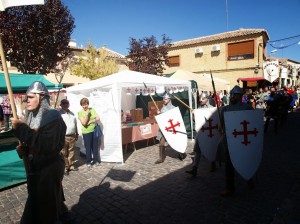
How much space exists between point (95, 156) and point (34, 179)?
11.9 ft

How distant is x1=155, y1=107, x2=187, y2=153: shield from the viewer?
5605mm

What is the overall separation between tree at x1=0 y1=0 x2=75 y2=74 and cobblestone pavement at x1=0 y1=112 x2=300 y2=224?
369 inches

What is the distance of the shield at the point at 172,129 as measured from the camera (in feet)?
18.4

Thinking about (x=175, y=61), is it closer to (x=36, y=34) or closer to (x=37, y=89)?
(x=36, y=34)

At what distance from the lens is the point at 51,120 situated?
8.41 feet

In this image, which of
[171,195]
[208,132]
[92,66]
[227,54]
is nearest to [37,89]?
[171,195]

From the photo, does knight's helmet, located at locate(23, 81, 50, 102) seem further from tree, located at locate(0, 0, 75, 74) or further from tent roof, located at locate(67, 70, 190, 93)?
tree, located at locate(0, 0, 75, 74)

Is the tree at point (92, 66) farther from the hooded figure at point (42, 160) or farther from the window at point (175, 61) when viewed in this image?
the hooded figure at point (42, 160)

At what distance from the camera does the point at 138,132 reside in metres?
7.65

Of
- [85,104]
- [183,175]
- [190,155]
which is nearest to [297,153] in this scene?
[190,155]

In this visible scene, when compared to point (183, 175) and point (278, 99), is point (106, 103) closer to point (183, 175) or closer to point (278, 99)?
point (183, 175)

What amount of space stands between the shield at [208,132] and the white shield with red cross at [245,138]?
2.70 ft

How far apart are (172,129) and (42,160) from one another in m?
3.55

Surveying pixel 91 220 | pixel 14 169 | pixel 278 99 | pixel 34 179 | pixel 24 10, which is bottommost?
pixel 91 220
